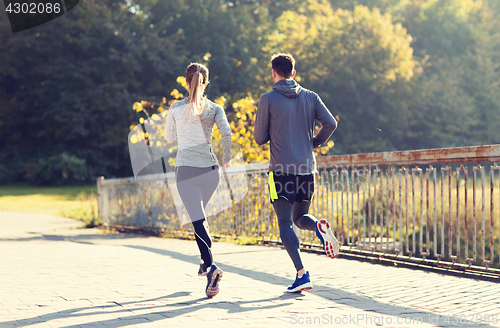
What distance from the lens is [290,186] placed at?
194 inches

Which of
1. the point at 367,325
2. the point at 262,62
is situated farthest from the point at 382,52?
the point at 367,325

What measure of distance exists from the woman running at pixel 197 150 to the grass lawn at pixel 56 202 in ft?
30.2

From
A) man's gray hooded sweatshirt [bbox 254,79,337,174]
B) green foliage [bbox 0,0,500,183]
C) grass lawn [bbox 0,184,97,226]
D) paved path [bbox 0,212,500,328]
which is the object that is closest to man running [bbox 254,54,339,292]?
man's gray hooded sweatshirt [bbox 254,79,337,174]

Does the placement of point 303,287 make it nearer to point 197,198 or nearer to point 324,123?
point 197,198

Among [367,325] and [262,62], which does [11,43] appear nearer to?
[262,62]

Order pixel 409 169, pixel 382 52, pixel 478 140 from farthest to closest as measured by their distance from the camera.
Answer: pixel 478 140
pixel 382 52
pixel 409 169

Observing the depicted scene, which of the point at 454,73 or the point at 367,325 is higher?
the point at 454,73

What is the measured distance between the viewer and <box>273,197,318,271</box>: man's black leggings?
4867mm

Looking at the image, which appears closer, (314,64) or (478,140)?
(314,64)

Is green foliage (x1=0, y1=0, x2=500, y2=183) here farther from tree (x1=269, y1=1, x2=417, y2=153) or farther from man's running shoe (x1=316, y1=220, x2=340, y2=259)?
man's running shoe (x1=316, y1=220, x2=340, y2=259)

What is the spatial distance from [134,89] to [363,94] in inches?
653

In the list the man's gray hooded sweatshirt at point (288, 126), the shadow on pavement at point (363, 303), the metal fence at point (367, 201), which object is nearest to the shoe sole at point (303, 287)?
the shadow on pavement at point (363, 303)

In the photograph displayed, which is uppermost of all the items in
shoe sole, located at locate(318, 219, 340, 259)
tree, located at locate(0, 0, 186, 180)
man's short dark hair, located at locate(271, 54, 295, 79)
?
tree, located at locate(0, 0, 186, 180)

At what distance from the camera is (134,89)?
114 ft
